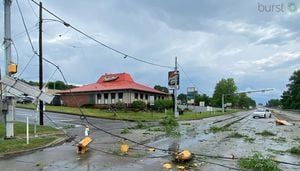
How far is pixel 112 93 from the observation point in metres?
62.3

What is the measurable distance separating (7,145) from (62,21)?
8436 mm

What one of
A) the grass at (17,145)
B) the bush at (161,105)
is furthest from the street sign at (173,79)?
the grass at (17,145)

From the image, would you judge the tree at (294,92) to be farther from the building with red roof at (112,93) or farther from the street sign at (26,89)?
the street sign at (26,89)

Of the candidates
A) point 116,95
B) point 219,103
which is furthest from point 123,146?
point 219,103

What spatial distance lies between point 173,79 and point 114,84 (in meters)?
18.2

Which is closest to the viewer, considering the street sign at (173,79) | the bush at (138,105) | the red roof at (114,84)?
the street sign at (173,79)

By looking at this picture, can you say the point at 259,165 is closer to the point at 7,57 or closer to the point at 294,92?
the point at 7,57

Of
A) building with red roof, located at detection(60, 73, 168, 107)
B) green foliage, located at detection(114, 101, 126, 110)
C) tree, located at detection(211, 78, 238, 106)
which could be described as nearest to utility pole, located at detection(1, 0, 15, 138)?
building with red roof, located at detection(60, 73, 168, 107)

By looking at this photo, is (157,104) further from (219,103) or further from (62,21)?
(219,103)

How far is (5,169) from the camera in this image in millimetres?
10219

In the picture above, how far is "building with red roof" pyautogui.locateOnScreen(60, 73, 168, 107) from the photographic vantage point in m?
60.6

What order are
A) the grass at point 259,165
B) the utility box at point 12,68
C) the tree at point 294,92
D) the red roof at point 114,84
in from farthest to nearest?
the tree at point 294,92 → the red roof at point 114,84 → the utility box at point 12,68 → the grass at point 259,165

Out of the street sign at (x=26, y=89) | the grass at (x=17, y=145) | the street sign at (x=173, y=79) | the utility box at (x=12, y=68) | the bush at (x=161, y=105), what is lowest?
the grass at (x=17, y=145)

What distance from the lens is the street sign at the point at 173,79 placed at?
50.4 meters
